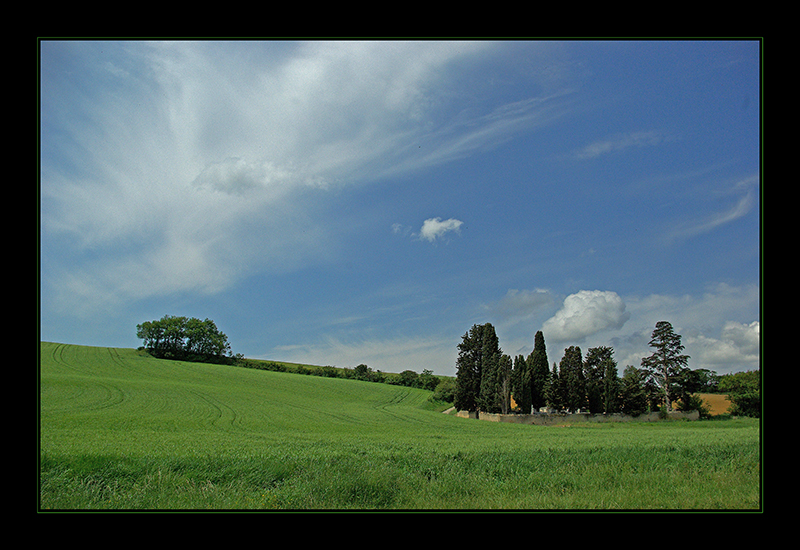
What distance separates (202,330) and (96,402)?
163 feet

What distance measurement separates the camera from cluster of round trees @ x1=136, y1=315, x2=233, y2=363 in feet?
263

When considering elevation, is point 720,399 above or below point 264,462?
below

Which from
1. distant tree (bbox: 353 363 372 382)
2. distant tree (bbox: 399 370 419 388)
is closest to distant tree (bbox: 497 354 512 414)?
distant tree (bbox: 399 370 419 388)

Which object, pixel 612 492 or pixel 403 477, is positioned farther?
pixel 403 477

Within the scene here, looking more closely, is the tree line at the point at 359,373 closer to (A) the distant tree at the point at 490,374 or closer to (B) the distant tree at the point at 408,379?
(B) the distant tree at the point at 408,379

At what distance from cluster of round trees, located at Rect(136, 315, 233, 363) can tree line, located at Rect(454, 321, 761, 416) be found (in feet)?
171

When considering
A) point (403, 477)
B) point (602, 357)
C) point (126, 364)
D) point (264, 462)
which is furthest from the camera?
point (126, 364)

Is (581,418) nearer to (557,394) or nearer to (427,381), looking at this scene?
(557,394)

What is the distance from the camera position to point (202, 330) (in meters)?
82.1

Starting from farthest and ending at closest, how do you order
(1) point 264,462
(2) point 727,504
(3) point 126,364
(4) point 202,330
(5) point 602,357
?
(4) point 202,330, (3) point 126,364, (5) point 602,357, (1) point 264,462, (2) point 727,504

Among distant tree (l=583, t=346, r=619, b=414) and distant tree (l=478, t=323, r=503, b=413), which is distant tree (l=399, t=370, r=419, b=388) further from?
distant tree (l=583, t=346, r=619, b=414)
